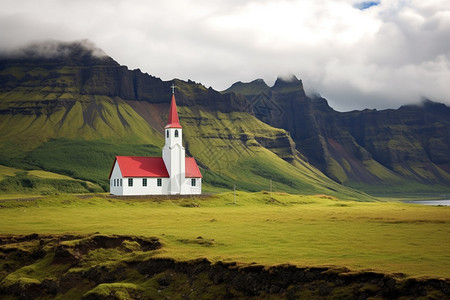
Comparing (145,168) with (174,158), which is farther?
(174,158)

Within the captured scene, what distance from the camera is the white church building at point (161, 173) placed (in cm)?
12531

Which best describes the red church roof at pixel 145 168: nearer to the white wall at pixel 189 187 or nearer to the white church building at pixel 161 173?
the white church building at pixel 161 173

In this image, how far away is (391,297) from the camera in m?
36.9

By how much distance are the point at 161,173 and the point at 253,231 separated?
217 feet

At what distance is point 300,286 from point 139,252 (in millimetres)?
19612

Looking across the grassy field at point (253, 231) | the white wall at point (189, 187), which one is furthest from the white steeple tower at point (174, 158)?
the grassy field at point (253, 231)

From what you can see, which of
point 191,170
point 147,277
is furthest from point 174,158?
point 147,277

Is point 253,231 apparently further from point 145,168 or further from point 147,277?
point 145,168

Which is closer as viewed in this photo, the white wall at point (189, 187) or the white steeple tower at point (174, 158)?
the white steeple tower at point (174, 158)

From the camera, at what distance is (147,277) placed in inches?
1918

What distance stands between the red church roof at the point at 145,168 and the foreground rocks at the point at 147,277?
210 feet

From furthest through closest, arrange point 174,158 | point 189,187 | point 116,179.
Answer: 1. point 189,187
2. point 116,179
3. point 174,158

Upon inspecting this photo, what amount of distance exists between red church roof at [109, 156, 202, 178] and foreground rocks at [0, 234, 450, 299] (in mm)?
63888

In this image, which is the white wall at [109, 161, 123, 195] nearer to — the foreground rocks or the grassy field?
the grassy field
